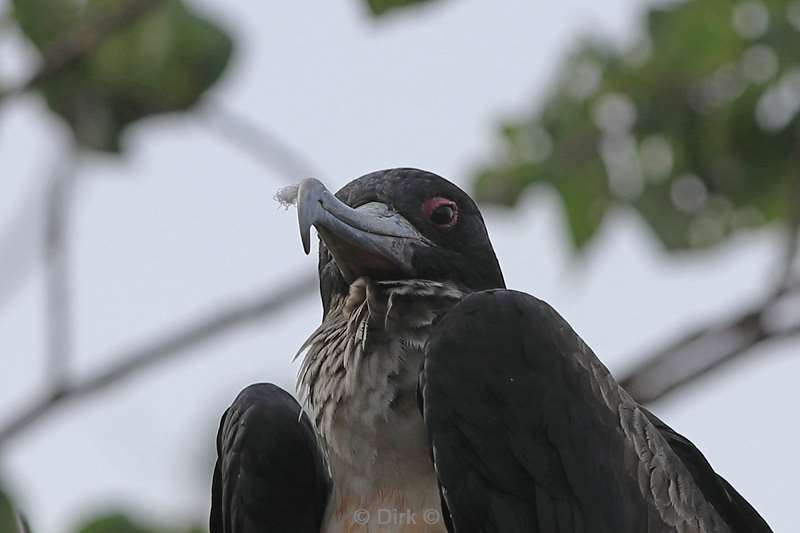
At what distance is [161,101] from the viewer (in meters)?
8.02

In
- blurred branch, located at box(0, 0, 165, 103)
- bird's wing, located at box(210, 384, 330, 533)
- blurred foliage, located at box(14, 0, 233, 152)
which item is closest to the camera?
bird's wing, located at box(210, 384, 330, 533)

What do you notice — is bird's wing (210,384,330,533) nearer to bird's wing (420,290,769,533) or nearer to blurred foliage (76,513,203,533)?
bird's wing (420,290,769,533)

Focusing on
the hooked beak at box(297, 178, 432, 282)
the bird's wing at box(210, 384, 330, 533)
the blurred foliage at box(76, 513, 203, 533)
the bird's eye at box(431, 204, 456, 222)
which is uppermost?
the bird's eye at box(431, 204, 456, 222)

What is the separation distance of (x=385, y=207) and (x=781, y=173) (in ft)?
8.53

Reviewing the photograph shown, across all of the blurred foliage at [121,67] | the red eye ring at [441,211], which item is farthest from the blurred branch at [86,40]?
the red eye ring at [441,211]

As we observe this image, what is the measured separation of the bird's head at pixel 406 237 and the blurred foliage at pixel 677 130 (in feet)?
6.45

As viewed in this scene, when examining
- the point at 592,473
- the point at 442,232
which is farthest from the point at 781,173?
the point at 592,473

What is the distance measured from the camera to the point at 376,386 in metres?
5.79

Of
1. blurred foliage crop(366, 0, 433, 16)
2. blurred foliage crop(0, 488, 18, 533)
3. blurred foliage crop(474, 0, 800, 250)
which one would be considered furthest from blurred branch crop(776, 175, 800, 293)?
blurred foliage crop(0, 488, 18, 533)

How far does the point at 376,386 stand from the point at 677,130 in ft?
9.70

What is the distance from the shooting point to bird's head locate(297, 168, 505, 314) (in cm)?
584

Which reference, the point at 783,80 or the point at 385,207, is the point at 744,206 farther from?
the point at 385,207

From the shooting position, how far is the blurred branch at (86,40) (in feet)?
24.1

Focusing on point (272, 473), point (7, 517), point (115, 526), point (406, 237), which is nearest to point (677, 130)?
Result: point (406, 237)
